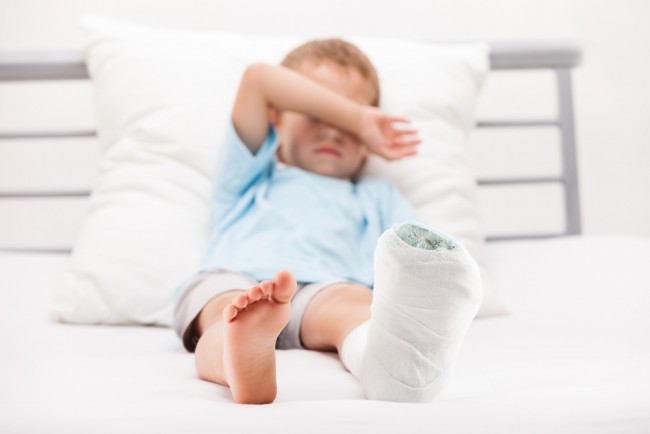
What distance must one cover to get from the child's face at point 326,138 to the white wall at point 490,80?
21.7 inches

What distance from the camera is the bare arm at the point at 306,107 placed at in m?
1.25

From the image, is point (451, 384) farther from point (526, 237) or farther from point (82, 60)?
point (82, 60)

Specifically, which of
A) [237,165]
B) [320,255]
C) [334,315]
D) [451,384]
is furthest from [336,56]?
[451,384]

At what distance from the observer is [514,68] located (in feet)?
5.41

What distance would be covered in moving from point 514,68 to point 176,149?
2.38 feet

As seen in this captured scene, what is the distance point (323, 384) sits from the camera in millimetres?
759

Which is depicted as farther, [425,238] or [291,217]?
[291,217]

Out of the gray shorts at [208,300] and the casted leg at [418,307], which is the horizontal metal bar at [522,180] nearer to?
the gray shorts at [208,300]

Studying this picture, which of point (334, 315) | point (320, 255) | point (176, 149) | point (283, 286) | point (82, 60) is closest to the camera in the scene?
point (283, 286)

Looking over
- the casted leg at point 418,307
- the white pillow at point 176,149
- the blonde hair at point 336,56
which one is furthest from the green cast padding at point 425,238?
the blonde hair at point 336,56

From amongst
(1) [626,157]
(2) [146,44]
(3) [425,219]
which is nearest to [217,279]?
(3) [425,219]

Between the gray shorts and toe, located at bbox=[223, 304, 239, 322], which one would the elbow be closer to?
the gray shorts

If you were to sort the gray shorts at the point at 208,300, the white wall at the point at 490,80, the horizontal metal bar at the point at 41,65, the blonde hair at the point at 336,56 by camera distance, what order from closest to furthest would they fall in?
the gray shorts at the point at 208,300 → the blonde hair at the point at 336,56 → the horizontal metal bar at the point at 41,65 → the white wall at the point at 490,80

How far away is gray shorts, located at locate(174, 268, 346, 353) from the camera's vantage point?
3.18ft
